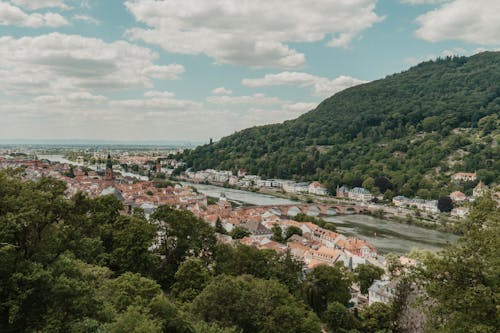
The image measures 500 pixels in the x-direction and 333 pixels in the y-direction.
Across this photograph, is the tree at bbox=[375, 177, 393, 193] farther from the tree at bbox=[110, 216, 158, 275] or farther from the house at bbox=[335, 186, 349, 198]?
the tree at bbox=[110, 216, 158, 275]

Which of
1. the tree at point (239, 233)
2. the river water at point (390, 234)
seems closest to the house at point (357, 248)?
the river water at point (390, 234)

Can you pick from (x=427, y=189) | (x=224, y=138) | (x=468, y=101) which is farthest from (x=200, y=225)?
(x=224, y=138)

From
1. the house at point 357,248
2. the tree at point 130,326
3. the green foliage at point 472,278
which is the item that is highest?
the green foliage at point 472,278

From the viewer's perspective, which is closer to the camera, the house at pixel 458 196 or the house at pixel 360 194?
the house at pixel 458 196

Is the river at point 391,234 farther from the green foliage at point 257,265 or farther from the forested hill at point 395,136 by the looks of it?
the green foliage at point 257,265

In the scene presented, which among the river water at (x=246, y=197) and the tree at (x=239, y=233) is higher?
the tree at (x=239, y=233)

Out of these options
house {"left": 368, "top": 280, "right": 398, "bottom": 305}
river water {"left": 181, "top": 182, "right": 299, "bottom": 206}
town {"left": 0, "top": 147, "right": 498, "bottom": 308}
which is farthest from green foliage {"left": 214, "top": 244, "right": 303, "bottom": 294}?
river water {"left": 181, "top": 182, "right": 299, "bottom": 206}
